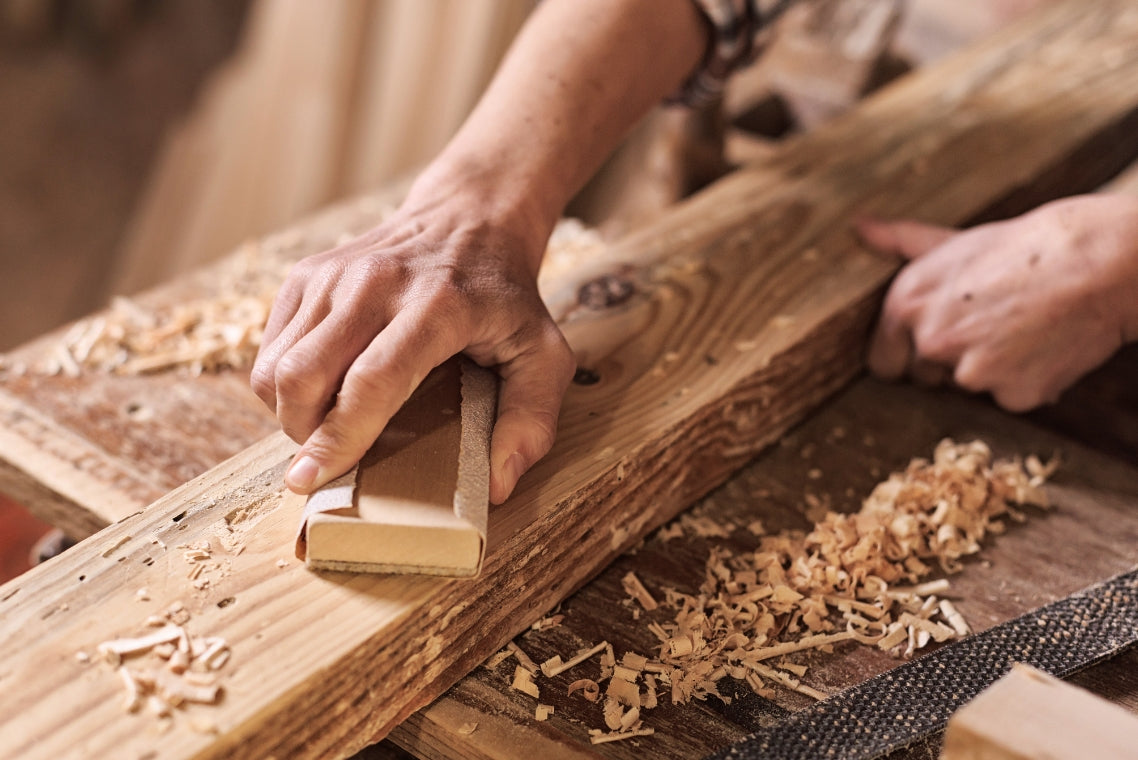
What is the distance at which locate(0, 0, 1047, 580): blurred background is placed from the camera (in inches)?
141

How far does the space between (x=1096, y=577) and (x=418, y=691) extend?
2.75ft

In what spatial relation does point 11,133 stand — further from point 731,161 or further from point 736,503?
A: point 736,503

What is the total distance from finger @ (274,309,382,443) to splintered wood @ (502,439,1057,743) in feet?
1.10

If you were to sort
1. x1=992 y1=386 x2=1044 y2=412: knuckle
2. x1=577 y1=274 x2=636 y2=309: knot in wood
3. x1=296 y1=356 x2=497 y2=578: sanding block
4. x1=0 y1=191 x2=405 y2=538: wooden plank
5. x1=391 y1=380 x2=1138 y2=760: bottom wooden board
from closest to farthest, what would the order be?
x1=296 y1=356 x2=497 y2=578: sanding block
x1=391 y1=380 x2=1138 y2=760: bottom wooden board
x1=0 y1=191 x2=405 y2=538: wooden plank
x1=577 y1=274 x2=636 y2=309: knot in wood
x1=992 y1=386 x2=1044 y2=412: knuckle

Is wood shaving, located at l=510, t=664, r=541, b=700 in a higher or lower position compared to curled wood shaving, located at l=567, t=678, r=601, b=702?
higher

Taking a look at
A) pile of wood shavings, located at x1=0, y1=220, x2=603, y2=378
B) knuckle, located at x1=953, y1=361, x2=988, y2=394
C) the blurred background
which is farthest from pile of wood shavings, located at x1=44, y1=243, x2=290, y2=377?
the blurred background

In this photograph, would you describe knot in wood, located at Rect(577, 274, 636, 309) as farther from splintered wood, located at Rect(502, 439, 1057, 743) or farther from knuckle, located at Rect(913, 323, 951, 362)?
knuckle, located at Rect(913, 323, 951, 362)

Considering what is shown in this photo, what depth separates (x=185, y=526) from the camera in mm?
964

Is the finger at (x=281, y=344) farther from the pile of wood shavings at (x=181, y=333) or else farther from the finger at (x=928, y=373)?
the finger at (x=928, y=373)

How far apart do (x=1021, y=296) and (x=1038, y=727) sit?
77 centimetres

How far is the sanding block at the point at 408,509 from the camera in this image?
2.90ft

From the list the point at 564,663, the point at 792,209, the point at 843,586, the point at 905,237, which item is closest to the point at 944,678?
the point at 843,586

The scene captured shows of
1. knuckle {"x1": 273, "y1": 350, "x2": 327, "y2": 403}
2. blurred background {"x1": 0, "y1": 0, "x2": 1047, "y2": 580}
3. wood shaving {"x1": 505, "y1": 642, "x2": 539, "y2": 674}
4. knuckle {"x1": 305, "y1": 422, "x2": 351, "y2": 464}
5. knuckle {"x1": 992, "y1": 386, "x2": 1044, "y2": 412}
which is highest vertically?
knuckle {"x1": 273, "y1": 350, "x2": 327, "y2": 403}

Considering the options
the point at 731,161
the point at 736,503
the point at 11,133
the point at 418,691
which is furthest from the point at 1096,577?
the point at 11,133
